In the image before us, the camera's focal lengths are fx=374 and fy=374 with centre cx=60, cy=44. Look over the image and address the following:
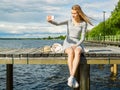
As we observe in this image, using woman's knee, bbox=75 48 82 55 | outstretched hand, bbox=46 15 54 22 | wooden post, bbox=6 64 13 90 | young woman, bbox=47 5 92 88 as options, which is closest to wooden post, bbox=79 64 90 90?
young woman, bbox=47 5 92 88

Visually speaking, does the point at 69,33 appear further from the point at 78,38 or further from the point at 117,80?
Answer: the point at 117,80

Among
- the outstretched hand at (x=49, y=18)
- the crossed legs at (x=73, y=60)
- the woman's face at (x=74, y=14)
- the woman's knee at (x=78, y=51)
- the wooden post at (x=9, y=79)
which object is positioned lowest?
the wooden post at (x=9, y=79)

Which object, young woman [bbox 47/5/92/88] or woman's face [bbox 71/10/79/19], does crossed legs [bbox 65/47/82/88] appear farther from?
woman's face [bbox 71/10/79/19]

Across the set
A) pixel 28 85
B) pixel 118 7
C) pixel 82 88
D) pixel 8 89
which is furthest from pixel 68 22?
pixel 118 7

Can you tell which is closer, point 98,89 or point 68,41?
point 68,41

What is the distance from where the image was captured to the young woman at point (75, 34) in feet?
33.6

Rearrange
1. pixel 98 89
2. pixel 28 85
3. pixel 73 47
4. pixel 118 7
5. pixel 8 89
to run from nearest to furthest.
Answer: pixel 73 47, pixel 8 89, pixel 98 89, pixel 28 85, pixel 118 7

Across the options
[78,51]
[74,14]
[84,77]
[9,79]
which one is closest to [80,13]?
[74,14]

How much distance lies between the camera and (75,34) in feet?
35.3

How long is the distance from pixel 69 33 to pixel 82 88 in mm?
1844

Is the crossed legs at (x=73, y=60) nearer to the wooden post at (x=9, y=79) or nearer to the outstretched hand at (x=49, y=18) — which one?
the outstretched hand at (x=49, y=18)

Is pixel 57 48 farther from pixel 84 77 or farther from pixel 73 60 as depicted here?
pixel 73 60

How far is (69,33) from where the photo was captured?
10812 mm

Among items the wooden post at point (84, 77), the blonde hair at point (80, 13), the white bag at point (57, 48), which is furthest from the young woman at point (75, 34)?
the white bag at point (57, 48)
